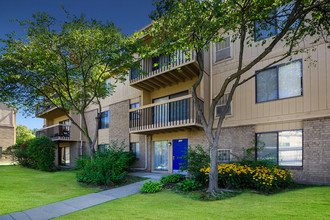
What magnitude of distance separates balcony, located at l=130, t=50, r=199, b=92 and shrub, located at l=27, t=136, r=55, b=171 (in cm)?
920

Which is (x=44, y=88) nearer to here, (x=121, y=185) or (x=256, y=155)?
(x=121, y=185)

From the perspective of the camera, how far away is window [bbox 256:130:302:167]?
9156 millimetres

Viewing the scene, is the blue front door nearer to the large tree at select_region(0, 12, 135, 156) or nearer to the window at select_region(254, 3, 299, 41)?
the large tree at select_region(0, 12, 135, 156)

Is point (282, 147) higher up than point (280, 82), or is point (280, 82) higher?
point (280, 82)

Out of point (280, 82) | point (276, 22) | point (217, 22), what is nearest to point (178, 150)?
point (280, 82)

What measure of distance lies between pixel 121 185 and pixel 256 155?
261 inches

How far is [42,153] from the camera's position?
672 inches

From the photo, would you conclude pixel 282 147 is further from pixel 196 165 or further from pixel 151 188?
pixel 151 188

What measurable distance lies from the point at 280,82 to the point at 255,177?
475 centimetres

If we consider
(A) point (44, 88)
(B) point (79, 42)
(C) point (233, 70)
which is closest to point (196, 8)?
(C) point (233, 70)

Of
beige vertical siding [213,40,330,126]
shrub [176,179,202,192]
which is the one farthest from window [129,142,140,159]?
shrub [176,179,202,192]

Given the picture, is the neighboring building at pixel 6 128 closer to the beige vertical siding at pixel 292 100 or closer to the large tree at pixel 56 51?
the large tree at pixel 56 51

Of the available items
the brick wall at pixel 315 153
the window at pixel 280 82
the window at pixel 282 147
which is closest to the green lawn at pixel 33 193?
the window at pixel 282 147

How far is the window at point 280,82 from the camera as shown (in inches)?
373
